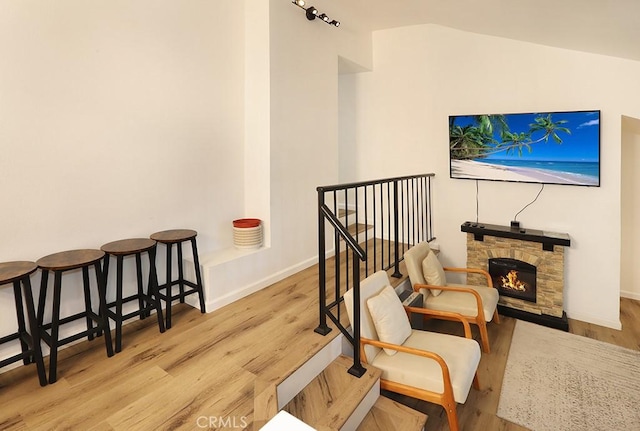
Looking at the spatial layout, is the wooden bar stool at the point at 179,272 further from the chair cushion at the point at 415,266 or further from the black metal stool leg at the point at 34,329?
the chair cushion at the point at 415,266

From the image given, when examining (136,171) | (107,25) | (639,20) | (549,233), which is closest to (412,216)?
(549,233)

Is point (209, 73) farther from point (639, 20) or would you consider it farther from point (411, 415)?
point (639, 20)

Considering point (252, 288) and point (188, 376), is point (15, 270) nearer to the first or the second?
point (188, 376)

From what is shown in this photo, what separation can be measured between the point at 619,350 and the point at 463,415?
6.89 feet

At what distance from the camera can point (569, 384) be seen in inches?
111

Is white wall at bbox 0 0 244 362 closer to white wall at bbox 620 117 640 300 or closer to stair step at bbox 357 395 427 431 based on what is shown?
stair step at bbox 357 395 427 431

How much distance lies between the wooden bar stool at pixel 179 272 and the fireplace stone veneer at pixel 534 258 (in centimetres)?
322

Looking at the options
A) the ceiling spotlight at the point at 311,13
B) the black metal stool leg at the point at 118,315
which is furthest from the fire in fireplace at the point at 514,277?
the black metal stool leg at the point at 118,315

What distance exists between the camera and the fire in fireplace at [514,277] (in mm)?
4016

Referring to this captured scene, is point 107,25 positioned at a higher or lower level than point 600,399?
higher

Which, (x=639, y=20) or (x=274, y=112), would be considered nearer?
(x=639, y=20)

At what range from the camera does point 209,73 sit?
3.18 metres

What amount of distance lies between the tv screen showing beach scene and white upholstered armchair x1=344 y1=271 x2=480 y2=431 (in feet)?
8.13

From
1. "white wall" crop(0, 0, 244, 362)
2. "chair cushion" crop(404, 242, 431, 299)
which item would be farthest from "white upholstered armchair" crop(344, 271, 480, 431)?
"white wall" crop(0, 0, 244, 362)
